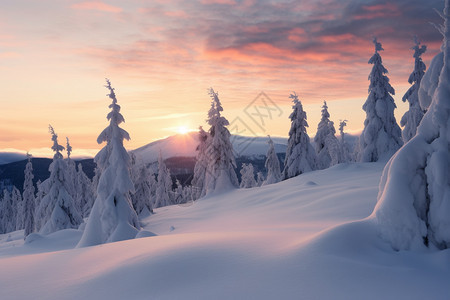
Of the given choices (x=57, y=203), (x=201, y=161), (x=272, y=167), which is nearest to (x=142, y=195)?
(x=57, y=203)

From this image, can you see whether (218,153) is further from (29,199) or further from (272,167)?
(29,199)

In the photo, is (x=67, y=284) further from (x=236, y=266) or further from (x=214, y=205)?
(x=214, y=205)

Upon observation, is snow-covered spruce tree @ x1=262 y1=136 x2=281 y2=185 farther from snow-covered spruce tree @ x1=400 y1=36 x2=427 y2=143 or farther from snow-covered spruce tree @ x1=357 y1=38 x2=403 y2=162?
snow-covered spruce tree @ x1=400 y1=36 x2=427 y2=143

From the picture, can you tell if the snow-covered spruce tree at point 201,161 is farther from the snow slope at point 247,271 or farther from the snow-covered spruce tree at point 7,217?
the snow-covered spruce tree at point 7,217

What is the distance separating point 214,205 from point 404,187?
22.1 m

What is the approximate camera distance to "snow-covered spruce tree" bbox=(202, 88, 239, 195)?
34.4m

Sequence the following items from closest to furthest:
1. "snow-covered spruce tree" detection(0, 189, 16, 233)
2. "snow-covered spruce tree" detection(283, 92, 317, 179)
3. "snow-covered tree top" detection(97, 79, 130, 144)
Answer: "snow-covered tree top" detection(97, 79, 130, 144), "snow-covered spruce tree" detection(283, 92, 317, 179), "snow-covered spruce tree" detection(0, 189, 16, 233)

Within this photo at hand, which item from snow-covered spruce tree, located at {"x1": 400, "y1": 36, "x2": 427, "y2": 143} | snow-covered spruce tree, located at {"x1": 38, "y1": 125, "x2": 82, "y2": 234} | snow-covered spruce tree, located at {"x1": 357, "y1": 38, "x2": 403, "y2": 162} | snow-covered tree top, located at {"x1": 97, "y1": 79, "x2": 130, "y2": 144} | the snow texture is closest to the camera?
snow-covered tree top, located at {"x1": 97, "y1": 79, "x2": 130, "y2": 144}

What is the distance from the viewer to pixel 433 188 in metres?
5.67

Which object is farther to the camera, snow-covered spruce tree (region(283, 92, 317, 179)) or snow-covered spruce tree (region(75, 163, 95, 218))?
snow-covered spruce tree (region(75, 163, 95, 218))

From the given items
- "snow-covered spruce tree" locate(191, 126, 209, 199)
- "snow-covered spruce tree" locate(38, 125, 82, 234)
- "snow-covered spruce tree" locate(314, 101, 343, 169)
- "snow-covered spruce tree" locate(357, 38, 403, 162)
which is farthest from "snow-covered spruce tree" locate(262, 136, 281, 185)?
"snow-covered spruce tree" locate(38, 125, 82, 234)

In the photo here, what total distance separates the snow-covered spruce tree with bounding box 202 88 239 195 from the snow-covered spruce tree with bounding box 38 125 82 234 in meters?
13.8

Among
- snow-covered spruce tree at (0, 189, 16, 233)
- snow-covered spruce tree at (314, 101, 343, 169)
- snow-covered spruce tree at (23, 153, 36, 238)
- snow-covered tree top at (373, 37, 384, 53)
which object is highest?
snow-covered tree top at (373, 37, 384, 53)

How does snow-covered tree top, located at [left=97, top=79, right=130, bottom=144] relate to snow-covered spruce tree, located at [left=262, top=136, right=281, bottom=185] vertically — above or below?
above
